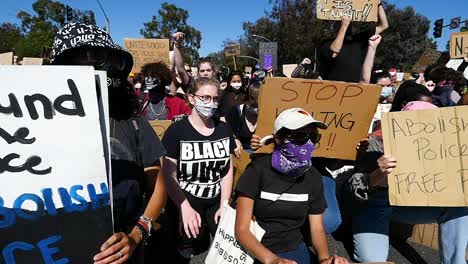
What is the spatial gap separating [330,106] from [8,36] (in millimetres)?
60366

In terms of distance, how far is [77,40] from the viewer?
1537 millimetres

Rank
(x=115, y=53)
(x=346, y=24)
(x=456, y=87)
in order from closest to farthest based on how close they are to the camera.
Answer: (x=115, y=53) < (x=346, y=24) < (x=456, y=87)

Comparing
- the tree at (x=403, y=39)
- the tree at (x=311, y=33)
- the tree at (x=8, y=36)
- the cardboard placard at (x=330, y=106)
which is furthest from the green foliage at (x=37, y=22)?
the cardboard placard at (x=330, y=106)

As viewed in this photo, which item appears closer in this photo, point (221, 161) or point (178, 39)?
point (221, 161)

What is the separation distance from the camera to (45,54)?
38.3ft

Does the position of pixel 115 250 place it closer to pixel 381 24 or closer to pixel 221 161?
pixel 221 161

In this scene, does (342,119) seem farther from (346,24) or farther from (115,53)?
(115,53)

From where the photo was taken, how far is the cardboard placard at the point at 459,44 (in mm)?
6727

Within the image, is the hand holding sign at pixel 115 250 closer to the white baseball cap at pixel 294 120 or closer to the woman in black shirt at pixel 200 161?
the white baseball cap at pixel 294 120

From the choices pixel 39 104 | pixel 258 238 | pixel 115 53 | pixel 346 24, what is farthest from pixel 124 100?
pixel 346 24

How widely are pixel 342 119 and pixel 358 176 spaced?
47 cm

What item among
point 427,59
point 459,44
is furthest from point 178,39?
point 427,59

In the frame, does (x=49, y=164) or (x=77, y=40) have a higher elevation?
(x=77, y=40)

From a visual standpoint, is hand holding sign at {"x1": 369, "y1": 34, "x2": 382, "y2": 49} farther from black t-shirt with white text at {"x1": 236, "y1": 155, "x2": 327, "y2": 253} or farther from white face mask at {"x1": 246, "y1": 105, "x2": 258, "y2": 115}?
black t-shirt with white text at {"x1": 236, "y1": 155, "x2": 327, "y2": 253}
